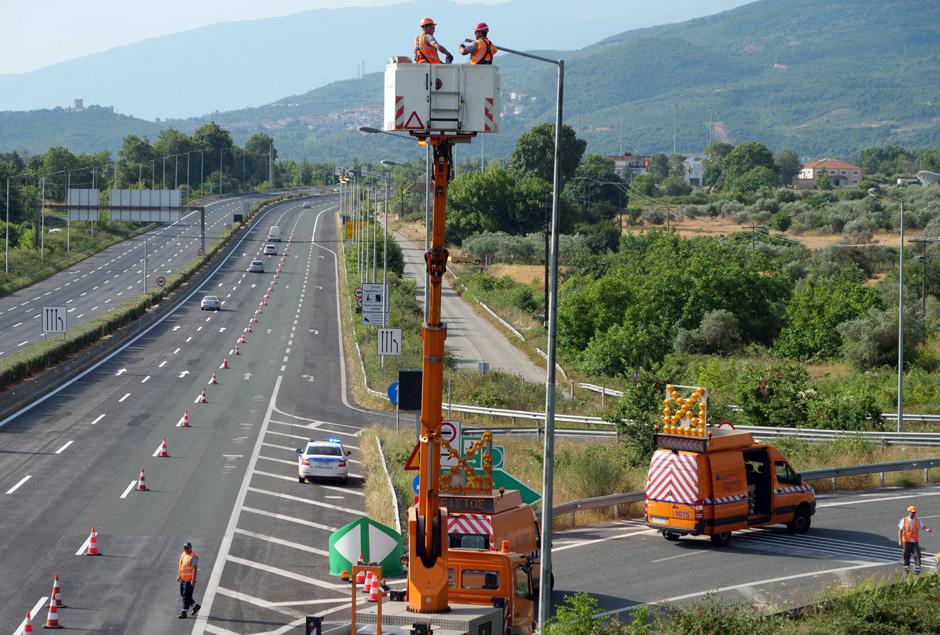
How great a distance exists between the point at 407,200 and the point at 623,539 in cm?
16069

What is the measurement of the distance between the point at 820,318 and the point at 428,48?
185ft

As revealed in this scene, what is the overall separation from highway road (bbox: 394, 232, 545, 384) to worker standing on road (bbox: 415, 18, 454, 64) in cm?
4502

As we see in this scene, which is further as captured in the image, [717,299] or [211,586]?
[717,299]

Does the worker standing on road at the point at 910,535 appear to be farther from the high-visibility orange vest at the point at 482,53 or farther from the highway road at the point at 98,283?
the highway road at the point at 98,283

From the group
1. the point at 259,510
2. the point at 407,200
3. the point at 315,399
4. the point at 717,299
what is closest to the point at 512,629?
the point at 259,510

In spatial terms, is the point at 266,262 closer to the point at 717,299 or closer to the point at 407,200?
the point at 717,299

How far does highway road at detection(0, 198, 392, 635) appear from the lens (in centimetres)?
2081

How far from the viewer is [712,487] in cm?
2491

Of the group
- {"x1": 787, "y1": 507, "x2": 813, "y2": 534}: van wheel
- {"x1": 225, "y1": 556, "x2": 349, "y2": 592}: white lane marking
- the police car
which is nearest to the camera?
{"x1": 225, "y1": 556, "x2": 349, "y2": 592}: white lane marking

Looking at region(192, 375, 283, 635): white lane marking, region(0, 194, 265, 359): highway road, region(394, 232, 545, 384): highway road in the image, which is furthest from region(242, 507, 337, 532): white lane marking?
region(0, 194, 265, 359): highway road

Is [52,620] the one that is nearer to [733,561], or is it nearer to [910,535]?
[733,561]

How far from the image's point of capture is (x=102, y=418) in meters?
41.9

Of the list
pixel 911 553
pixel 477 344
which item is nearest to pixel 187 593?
pixel 911 553

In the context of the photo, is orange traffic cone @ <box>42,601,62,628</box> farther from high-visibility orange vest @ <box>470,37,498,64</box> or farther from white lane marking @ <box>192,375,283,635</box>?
high-visibility orange vest @ <box>470,37,498,64</box>
